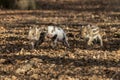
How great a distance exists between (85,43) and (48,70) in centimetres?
339

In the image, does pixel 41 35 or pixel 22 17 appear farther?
pixel 22 17

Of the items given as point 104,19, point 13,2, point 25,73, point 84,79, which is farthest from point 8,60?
point 13,2

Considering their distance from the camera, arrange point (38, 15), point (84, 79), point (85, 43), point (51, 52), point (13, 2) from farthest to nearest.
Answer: point (13, 2)
point (38, 15)
point (85, 43)
point (51, 52)
point (84, 79)

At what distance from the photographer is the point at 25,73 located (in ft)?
31.0

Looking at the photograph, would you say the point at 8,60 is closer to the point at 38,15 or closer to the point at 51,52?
the point at 51,52

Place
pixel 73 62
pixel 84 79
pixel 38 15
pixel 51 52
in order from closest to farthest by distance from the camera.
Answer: pixel 84 79
pixel 73 62
pixel 51 52
pixel 38 15

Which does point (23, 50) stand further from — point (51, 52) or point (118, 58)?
point (118, 58)

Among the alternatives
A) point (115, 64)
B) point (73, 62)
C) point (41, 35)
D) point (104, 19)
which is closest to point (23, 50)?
point (41, 35)

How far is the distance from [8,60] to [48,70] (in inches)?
52.6

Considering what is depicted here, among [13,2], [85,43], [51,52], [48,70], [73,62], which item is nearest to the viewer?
[48,70]

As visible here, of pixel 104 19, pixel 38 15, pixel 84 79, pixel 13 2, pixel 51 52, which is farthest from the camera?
pixel 13 2

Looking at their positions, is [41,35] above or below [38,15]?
above

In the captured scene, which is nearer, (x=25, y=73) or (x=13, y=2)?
(x=25, y=73)

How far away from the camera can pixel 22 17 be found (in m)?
20.8
